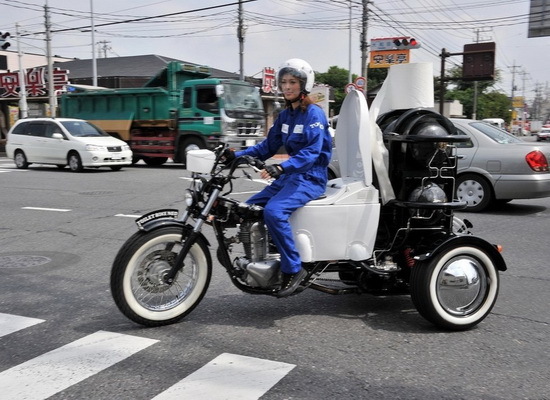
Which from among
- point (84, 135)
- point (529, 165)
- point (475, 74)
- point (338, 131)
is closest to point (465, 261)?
point (338, 131)

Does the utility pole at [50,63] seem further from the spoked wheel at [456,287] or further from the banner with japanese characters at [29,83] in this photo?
the spoked wheel at [456,287]

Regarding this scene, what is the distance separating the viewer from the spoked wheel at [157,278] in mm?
3805

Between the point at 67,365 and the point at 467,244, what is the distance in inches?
113

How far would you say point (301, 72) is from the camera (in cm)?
404

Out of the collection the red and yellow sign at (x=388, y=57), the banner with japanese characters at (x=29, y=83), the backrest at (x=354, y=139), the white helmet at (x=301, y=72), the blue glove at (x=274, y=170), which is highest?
the red and yellow sign at (x=388, y=57)

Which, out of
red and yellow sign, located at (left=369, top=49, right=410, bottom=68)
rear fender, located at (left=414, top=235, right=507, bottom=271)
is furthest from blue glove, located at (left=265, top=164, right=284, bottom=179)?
red and yellow sign, located at (left=369, top=49, right=410, bottom=68)

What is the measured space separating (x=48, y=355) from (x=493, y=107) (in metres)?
86.0

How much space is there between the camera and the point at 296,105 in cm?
415

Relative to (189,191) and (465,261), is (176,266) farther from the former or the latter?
(465,261)

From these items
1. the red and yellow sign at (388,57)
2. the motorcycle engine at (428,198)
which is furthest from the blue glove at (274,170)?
the red and yellow sign at (388,57)

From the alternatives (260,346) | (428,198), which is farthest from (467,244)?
(260,346)

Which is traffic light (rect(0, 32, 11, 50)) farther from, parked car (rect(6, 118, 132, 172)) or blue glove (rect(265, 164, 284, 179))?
blue glove (rect(265, 164, 284, 179))

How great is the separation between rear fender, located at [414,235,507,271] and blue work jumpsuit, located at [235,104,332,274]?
913 mm

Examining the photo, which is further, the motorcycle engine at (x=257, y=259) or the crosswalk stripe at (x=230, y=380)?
the motorcycle engine at (x=257, y=259)
